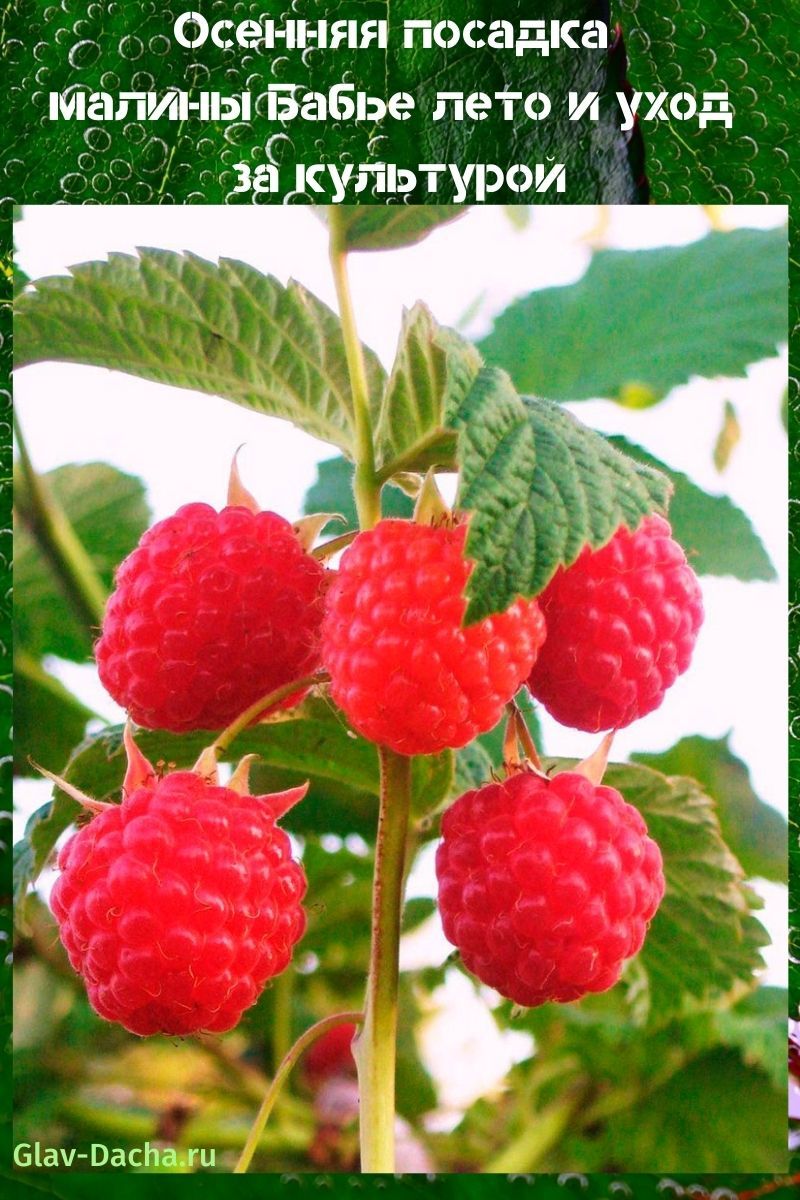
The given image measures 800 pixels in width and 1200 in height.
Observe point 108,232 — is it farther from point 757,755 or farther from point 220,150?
point 757,755

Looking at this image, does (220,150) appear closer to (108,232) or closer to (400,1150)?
(108,232)

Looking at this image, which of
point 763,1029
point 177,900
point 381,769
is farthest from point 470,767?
point 763,1029

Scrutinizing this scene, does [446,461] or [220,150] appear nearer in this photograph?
[446,461]

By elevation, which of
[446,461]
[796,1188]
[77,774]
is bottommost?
[796,1188]

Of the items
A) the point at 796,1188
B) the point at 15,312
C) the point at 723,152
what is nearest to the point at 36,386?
the point at 15,312

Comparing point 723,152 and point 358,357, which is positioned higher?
point 723,152

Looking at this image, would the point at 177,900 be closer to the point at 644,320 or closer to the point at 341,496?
the point at 341,496
